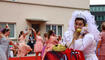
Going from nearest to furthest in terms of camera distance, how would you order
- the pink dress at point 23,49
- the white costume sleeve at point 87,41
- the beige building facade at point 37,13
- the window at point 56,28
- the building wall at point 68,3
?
the white costume sleeve at point 87,41, the pink dress at point 23,49, the beige building facade at point 37,13, the building wall at point 68,3, the window at point 56,28

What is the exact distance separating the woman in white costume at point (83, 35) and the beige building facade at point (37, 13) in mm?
12413

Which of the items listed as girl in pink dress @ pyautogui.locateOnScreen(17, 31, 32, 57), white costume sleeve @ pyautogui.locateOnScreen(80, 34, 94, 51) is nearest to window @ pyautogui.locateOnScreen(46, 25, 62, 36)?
girl in pink dress @ pyautogui.locateOnScreen(17, 31, 32, 57)

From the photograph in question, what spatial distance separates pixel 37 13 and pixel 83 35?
14323 millimetres

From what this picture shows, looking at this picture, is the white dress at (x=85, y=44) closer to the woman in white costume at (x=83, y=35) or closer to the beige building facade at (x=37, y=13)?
the woman in white costume at (x=83, y=35)

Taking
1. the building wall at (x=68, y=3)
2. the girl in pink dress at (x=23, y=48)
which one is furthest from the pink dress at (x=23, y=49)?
the building wall at (x=68, y=3)

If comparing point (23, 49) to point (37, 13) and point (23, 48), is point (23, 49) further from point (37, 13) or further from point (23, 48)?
point (37, 13)

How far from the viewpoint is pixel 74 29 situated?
3.81m

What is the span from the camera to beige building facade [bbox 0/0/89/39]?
16.1 metres

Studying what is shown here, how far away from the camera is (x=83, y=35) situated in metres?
3.75

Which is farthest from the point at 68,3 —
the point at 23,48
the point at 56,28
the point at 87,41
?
the point at 87,41

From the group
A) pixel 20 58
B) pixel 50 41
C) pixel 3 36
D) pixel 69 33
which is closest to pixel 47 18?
pixel 20 58

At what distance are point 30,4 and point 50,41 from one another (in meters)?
8.76

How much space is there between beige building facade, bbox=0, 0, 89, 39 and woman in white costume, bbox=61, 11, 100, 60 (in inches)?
489

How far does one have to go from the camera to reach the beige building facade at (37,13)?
52.8 feet
